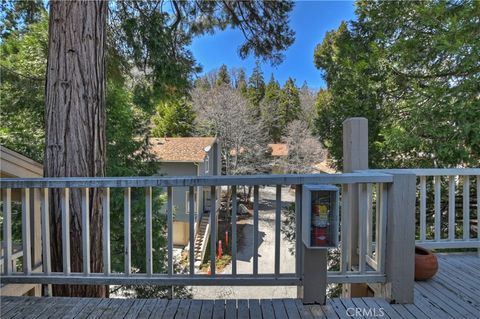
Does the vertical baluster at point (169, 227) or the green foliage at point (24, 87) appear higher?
the green foliage at point (24, 87)

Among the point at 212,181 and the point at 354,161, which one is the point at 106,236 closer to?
the point at 212,181

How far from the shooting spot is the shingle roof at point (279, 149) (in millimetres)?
19877

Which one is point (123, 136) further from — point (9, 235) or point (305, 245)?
point (305, 245)

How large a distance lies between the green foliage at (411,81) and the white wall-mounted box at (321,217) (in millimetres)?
4915

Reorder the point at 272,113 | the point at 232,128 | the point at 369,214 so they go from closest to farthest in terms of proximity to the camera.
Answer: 1. the point at 369,214
2. the point at 232,128
3. the point at 272,113

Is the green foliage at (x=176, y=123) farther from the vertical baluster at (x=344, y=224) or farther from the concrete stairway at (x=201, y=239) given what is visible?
the vertical baluster at (x=344, y=224)

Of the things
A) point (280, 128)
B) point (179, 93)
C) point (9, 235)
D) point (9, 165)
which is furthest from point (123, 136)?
point (280, 128)

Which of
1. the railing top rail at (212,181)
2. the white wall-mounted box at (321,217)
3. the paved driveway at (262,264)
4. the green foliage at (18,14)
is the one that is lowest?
the paved driveway at (262,264)

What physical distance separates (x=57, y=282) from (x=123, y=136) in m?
6.80

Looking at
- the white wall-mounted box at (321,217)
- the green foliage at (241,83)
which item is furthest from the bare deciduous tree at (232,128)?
the white wall-mounted box at (321,217)

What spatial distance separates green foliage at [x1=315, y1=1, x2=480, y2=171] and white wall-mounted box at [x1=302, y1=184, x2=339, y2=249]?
4.92 metres

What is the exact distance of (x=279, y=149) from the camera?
2044 centimetres

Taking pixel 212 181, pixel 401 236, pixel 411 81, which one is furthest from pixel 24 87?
pixel 411 81

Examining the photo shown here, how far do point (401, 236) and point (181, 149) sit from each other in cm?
1258
